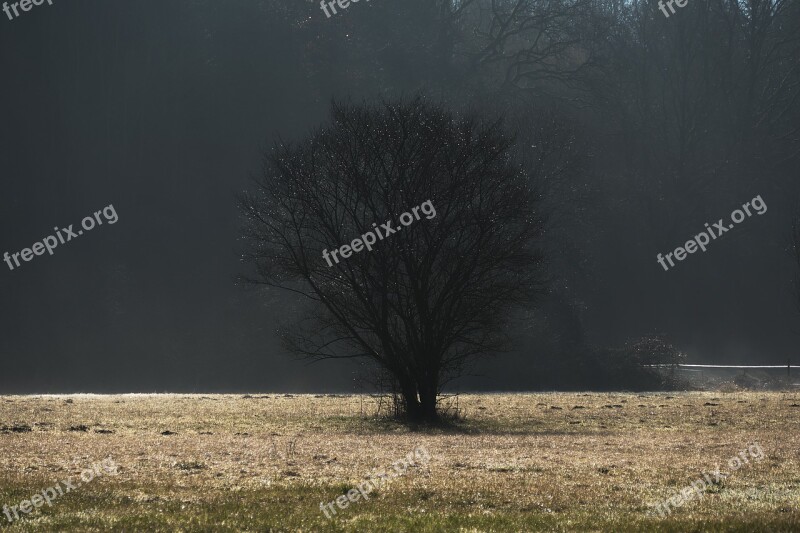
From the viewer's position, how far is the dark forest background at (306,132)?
63469mm

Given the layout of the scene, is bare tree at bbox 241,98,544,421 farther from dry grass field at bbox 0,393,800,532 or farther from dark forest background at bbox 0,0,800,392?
dark forest background at bbox 0,0,800,392

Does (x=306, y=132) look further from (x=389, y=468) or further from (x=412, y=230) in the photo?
(x=389, y=468)

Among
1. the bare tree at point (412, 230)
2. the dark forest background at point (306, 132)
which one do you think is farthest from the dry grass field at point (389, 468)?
the dark forest background at point (306, 132)

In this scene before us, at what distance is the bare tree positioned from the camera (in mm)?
27766

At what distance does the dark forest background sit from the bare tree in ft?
96.9

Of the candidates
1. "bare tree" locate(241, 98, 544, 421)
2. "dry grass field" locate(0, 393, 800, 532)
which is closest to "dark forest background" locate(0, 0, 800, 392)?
"bare tree" locate(241, 98, 544, 421)

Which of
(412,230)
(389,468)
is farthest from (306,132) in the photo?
(389,468)

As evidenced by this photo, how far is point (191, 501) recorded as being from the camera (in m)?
12.3

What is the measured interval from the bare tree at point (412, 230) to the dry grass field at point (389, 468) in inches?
90.3

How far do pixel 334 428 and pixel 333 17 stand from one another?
1849 inches

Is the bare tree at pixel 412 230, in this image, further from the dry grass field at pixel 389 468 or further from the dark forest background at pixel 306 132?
the dark forest background at pixel 306 132

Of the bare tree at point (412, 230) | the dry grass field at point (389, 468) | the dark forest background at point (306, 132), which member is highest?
the dark forest background at point (306, 132)

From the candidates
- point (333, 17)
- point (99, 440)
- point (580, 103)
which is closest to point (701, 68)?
point (580, 103)

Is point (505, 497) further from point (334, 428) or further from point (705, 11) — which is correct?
point (705, 11)
